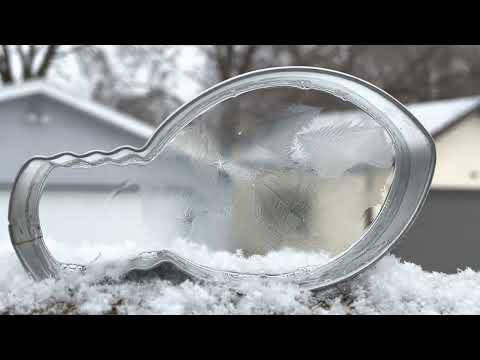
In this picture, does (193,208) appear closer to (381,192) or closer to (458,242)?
(381,192)

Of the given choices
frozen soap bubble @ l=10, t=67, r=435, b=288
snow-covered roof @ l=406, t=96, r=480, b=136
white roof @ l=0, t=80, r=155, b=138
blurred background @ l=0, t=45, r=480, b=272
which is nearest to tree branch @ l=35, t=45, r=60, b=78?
blurred background @ l=0, t=45, r=480, b=272

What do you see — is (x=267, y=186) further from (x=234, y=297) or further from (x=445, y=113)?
(x=445, y=113)

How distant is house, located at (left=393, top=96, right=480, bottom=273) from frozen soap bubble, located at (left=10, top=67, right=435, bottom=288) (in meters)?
2.00

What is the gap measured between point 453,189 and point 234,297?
2.90m

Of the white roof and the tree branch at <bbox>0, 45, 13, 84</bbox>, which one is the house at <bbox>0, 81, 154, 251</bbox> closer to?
the white roof

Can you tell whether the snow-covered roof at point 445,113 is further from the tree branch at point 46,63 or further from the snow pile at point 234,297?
the tree branch at point 46,63

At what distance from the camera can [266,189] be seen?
1.24 meters

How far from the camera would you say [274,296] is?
1.08 m

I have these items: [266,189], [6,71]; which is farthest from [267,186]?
[6,71]

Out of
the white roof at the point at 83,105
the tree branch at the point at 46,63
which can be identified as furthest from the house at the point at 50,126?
the tree branch at the point at 46,63

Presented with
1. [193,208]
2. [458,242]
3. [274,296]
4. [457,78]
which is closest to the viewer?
[274,296]

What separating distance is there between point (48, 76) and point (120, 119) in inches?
80.7

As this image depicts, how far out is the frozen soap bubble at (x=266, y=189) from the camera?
1.20 m

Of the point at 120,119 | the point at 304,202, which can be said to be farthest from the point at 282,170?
the point at 120,119
